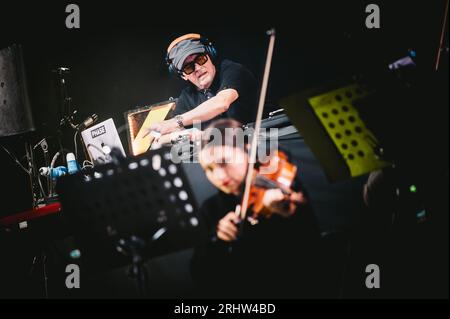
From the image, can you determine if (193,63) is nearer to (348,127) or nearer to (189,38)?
(189,38)

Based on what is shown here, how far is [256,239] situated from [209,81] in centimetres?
194

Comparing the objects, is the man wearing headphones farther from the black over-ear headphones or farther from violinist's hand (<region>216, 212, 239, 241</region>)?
violinist's hand (<region>216, 212, 239, 241</region>)

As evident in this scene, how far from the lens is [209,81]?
3443mm

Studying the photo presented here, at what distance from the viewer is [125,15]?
363cm

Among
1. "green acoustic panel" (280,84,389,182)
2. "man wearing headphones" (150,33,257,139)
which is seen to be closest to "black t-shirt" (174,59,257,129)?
"man wearing headphones" (150,33,257,139)

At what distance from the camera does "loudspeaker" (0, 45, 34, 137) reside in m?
2.66

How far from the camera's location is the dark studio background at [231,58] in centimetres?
206

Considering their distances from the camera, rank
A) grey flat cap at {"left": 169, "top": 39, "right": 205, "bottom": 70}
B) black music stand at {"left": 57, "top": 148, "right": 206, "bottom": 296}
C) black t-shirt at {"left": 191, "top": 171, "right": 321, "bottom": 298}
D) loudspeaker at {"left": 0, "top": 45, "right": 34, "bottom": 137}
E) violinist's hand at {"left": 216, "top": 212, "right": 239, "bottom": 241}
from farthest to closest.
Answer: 1. grey flat cap at {"left": 169, "top": 39, "right": 205, "bottom": 70}
2. loudspeaker at {"left": 0, "top": 45, "right": 34, "bottom": 137}
3. black t-shirt at {"left": 191, "top": 171, "right": 321, "bottom": 298}
4. violinist's hand at {"left": 216, "top": 212, "right": 239, "bottom": 241}
5. black music stand at {"left": 57, "top": 148, "right": 206, "bottom": 296}

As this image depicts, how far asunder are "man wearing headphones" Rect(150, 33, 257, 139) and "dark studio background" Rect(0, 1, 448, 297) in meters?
0.20

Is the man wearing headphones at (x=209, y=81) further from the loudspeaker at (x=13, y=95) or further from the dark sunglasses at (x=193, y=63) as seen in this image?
the loudspeaker at (x=13, y=95)

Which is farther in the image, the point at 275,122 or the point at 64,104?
the point at 64,104
